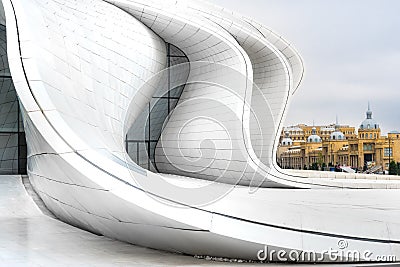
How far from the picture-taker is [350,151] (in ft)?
324

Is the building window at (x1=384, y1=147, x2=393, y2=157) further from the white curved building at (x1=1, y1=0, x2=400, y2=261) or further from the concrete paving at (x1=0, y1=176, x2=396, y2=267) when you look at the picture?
the concrete paving at (x1=0, y1=176, x2=396, y2=267)

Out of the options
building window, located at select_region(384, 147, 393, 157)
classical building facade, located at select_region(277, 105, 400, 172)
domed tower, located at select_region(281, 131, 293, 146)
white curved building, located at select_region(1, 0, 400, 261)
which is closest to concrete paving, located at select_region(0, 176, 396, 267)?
white curved building, located at select_region(1, 0, 400, 261)

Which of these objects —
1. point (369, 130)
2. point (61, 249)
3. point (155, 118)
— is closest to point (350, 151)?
point (369, 130)

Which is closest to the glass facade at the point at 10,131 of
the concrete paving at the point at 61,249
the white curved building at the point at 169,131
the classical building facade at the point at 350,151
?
the white curved building at the point at 169,131

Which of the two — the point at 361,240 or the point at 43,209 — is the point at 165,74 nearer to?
the point at 43,209

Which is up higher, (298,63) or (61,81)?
(298,63)

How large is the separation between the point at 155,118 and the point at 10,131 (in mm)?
5273

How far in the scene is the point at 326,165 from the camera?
9769cm

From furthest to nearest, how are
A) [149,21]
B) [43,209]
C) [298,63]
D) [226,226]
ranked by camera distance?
[298,63]
[149,21]
[43,209]
[226,226]

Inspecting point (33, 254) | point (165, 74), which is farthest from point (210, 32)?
point (33, 254)

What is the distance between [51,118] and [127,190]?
1745 mm

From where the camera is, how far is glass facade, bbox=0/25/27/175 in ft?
64.0

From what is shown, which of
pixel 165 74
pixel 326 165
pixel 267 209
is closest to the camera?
pixel 267 209

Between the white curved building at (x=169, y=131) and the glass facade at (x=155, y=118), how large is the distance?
46 mm
